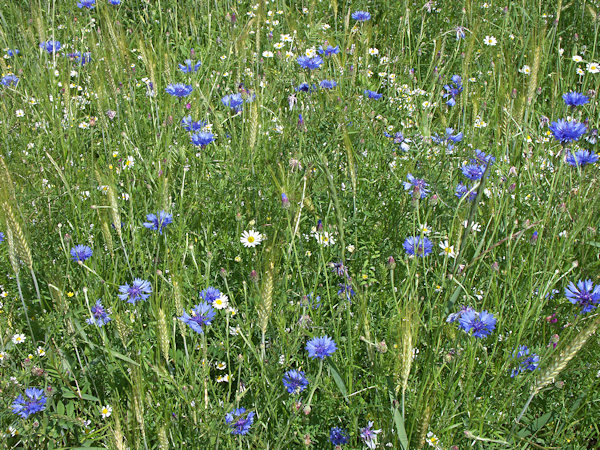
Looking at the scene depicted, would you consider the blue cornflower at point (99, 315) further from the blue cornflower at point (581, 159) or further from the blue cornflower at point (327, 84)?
the blue cornflower at point (581, 159)

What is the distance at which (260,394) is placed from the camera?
149 cm

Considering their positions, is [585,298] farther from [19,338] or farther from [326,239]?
[19,338]

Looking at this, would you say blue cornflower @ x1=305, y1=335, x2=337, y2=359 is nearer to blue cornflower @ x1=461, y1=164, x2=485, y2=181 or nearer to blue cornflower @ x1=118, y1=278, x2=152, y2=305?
blue cornflower @ x1=118, y1=278, x2=152, y2=305

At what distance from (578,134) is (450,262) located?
22.5 inches

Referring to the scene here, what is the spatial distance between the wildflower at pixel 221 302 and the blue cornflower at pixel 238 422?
0.34 meters

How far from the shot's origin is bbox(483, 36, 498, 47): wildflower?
3.10 m

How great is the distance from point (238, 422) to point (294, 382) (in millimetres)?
167

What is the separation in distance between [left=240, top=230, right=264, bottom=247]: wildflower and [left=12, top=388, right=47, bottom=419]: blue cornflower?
2.35ft

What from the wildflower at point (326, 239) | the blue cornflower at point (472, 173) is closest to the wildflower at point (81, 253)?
the wildflower at point (326, 239)

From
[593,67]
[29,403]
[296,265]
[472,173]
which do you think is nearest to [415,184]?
[472,173]

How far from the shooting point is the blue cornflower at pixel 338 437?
4.56ft

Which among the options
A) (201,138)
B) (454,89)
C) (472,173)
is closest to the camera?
(472,173)

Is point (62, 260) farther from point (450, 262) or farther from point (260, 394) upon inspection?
point (450, 262)

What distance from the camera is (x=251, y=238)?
1834 mm
